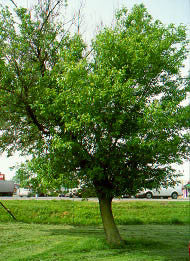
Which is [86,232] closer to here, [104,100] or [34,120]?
[34,120]

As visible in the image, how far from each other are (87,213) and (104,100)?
46.8ft

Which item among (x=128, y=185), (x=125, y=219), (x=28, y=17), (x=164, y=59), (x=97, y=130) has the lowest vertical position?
(x=125, y=219)

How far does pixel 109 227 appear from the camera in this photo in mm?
12297

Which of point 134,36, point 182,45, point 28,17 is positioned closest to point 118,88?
point 134,36

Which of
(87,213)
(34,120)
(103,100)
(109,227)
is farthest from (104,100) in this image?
(87,213)

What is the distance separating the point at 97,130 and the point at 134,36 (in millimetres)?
3993

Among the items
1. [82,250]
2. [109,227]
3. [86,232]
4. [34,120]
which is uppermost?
[34,120]

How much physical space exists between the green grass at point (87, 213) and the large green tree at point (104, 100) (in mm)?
9488

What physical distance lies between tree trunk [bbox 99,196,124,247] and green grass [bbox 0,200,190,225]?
868cm

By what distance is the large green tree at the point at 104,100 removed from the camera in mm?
10094

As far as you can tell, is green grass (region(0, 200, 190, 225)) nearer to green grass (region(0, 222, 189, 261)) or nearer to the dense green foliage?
green grass (region(0, 222, 189, 261))

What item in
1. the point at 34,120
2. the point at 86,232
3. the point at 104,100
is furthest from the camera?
the point at 86,232

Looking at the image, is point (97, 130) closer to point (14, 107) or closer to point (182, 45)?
point (14, 107)

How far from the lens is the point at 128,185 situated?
11719 mm
